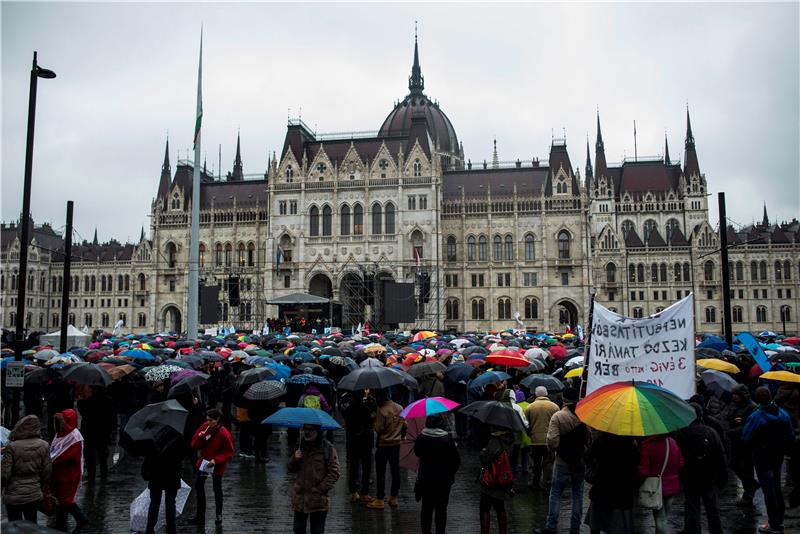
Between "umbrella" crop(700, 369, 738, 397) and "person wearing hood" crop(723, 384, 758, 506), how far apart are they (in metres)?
1.07

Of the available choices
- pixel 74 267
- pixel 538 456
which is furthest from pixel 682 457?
pixel 74 267

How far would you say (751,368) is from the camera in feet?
56.7

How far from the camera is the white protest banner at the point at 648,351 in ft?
33.2

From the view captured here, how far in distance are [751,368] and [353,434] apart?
10.4 m

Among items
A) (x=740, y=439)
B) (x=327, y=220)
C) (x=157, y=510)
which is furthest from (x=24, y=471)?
(x=327, y=220)

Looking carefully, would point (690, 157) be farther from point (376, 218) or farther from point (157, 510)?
point (157, 510)

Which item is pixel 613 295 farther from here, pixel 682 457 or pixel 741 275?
pixel 682 457

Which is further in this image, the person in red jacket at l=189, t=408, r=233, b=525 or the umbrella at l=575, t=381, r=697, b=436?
the person in red jacket at l=189, t=408, r=233, b=525

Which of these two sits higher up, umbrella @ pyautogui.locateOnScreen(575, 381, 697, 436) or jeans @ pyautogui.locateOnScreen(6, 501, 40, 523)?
umbrella @ pyautogui.locateOnScreen(575, 381, 697, 436)

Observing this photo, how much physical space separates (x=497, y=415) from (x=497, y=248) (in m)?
62.2

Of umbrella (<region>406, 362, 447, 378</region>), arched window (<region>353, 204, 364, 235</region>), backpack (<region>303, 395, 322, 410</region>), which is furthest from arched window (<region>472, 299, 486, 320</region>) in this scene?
backpack (<region>303, 395, 322, 410</region>)

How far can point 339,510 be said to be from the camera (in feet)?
37.3

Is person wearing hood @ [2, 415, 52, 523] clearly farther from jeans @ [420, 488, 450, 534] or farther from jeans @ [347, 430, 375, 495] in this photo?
jeans @ [347, 430, 375, 495]

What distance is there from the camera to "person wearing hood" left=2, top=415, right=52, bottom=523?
8312 mm
